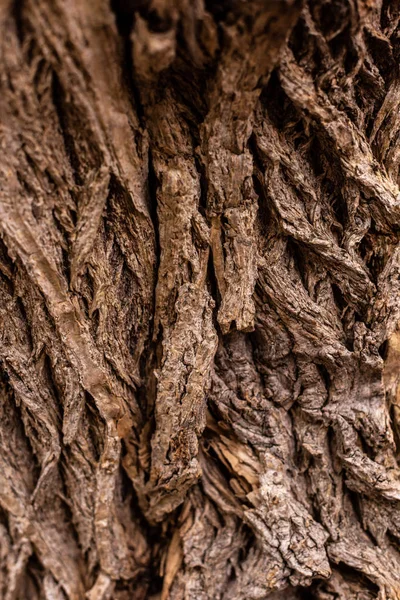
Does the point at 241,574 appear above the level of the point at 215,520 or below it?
below

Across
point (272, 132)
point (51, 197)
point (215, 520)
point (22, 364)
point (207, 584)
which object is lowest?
point (207, 584)

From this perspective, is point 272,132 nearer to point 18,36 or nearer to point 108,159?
point 108,159

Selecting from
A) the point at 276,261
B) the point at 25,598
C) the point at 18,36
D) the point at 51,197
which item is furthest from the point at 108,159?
the point at 25,598

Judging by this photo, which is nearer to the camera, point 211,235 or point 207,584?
point 211,235

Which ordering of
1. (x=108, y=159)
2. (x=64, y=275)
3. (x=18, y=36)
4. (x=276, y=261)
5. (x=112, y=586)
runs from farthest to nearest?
1. (x=112, y=586)
2. (x=276, y=261)
3. (x=64, y=275)
4. (x=108, y=159)
5. (x=18, y=36)

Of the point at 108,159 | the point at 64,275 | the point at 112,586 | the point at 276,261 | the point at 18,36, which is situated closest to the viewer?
the point at 18,36

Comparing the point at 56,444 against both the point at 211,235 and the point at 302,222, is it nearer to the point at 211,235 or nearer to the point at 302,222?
the point at 211,235

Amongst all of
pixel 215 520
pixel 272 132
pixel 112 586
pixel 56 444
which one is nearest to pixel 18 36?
pixel 272 132
